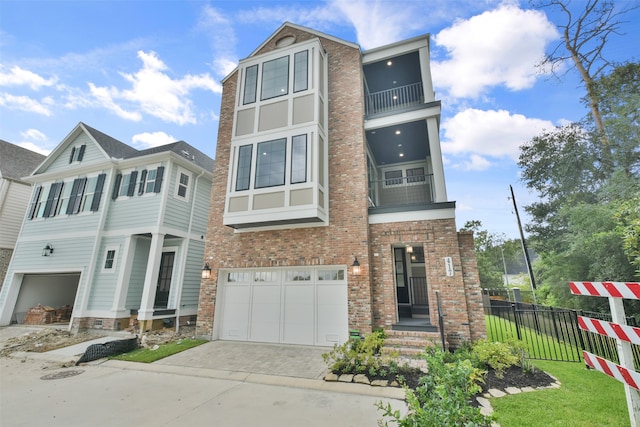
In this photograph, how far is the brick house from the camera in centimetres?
735

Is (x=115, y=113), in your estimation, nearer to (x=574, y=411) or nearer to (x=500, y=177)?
(x=574, y=411)

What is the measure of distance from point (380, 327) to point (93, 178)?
1375 centimetres

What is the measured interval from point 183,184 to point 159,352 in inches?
270

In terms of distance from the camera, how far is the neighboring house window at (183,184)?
36.9 ft

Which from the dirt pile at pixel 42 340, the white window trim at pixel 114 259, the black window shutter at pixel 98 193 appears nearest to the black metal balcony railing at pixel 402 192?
the white window trim at pixel 114 259

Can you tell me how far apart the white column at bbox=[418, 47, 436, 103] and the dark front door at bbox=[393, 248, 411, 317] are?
5.71m

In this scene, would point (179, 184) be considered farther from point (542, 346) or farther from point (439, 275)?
point (542, 346)

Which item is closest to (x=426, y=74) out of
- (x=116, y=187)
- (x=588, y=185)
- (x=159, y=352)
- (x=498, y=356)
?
(x=498, y=356)

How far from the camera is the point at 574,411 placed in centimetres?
360

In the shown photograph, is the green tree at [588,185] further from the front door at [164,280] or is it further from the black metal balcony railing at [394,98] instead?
the front door at [164,280]

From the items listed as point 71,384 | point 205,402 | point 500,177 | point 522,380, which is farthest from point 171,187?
point 500,177

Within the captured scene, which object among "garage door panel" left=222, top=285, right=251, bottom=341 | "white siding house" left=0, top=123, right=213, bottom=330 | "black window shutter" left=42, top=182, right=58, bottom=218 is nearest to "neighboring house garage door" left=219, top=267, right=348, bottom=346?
"garage door panel" left=222, top=285, right=251, bottom=341

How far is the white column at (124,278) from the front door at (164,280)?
1351 mm

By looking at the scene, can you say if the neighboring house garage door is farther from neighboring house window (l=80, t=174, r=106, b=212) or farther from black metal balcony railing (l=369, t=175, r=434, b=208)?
neighboring house window (l=80, t=174, r=106, b=212)
